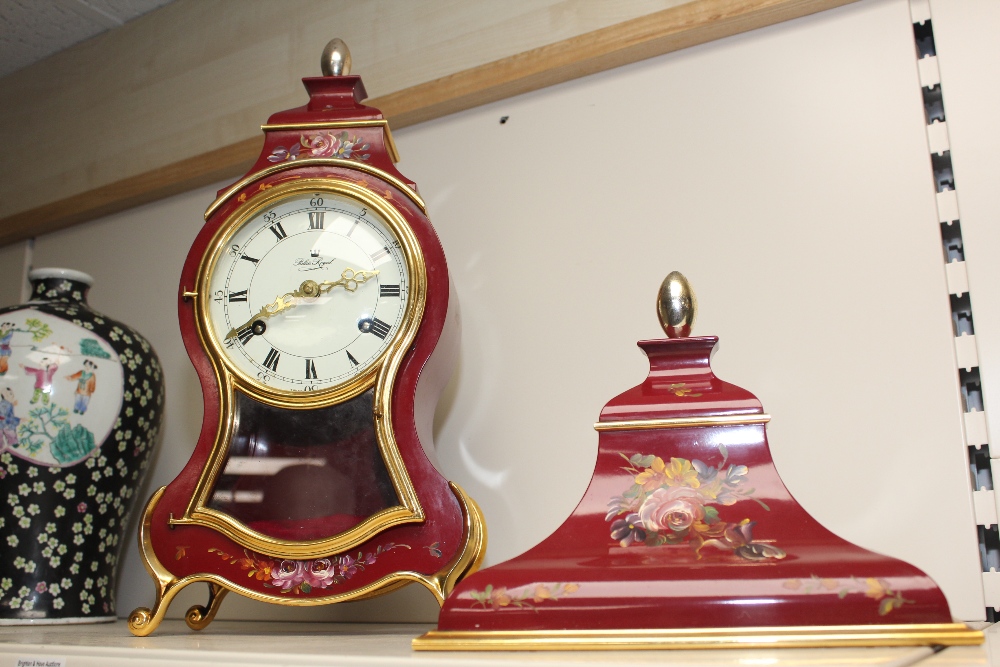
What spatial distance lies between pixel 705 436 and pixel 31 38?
1640mm

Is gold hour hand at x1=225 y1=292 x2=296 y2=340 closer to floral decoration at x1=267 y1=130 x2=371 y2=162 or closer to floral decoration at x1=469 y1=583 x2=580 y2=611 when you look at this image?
floral decoration at x1=267 y1=130 x2=371 y2=162

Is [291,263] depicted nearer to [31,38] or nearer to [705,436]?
[705,436]

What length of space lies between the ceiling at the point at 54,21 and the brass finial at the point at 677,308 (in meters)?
1.31

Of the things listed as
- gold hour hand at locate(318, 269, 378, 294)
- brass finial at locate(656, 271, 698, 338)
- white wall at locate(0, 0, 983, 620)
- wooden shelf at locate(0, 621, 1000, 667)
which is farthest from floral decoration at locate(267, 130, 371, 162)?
wooden shelf at locate(0, 621, 1000, 667)

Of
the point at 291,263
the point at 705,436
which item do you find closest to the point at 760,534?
the point at 705,436

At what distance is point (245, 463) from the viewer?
3.09 feet

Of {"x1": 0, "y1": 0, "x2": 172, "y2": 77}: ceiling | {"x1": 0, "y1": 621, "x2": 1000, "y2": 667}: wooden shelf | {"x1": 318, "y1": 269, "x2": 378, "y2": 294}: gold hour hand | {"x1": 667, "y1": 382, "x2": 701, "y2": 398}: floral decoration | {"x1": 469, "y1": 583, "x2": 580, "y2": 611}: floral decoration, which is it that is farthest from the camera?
{"x1": 0, "y1": 0, "x2": 172, "y2": 77}: ceiling

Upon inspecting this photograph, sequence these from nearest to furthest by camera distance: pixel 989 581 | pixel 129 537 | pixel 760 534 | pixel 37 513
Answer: pixel 760 534, pixel 989 581, pixel 37 513, pixel 129 537

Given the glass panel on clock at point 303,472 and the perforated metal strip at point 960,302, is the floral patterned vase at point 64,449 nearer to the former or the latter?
the glass panel on clock at point 303,472

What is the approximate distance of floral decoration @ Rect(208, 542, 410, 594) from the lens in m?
0.88

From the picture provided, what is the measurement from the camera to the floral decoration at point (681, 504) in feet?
2.32

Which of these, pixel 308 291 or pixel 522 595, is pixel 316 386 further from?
pixel 522 595

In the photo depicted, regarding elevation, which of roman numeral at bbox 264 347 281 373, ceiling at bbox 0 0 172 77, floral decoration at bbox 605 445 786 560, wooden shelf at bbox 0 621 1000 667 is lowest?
wooden shelf at bbox 0 621 1000 667

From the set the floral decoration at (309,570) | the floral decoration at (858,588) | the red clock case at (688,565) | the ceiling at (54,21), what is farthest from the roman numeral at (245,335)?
the ceiling at (54,21)
